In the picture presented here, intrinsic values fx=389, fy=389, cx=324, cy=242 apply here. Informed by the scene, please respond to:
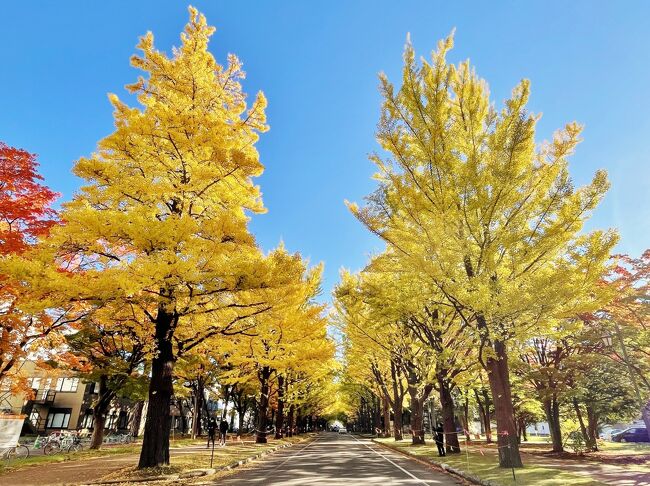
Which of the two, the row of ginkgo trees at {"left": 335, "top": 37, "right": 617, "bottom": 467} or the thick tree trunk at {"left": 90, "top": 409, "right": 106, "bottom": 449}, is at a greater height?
the row of ginkgo trees at {"left": 335, "top": 37, "right": 617, "bottom": 467}

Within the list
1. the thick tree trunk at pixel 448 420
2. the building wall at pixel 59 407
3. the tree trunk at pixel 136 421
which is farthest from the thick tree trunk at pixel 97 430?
the building wall at pixel 59 407

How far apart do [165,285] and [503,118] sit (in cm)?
1001

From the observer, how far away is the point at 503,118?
431 inches

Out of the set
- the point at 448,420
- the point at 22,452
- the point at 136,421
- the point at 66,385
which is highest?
the point at 66,385

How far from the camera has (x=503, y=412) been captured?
37.5 ft

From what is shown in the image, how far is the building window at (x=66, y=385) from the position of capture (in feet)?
141

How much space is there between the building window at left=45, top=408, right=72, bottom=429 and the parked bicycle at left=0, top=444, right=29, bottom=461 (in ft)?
104

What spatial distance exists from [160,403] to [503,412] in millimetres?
9906

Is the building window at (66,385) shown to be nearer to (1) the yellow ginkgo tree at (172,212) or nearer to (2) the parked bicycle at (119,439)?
(2) the parked bicycle at (119,439)

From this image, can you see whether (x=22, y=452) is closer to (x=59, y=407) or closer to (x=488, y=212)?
(x=488, y=212)

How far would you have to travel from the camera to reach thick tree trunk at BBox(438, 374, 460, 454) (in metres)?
17.5

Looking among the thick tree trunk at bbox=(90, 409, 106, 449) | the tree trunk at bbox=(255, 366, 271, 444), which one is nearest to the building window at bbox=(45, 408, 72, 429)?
the thick tree trunk at bbox=(90, 409, 106, 449)

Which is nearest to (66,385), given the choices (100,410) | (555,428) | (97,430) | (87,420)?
(87,420)

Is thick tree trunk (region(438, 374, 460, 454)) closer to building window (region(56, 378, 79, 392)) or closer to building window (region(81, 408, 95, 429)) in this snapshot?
building window (region(81, 408, 95, 429))
